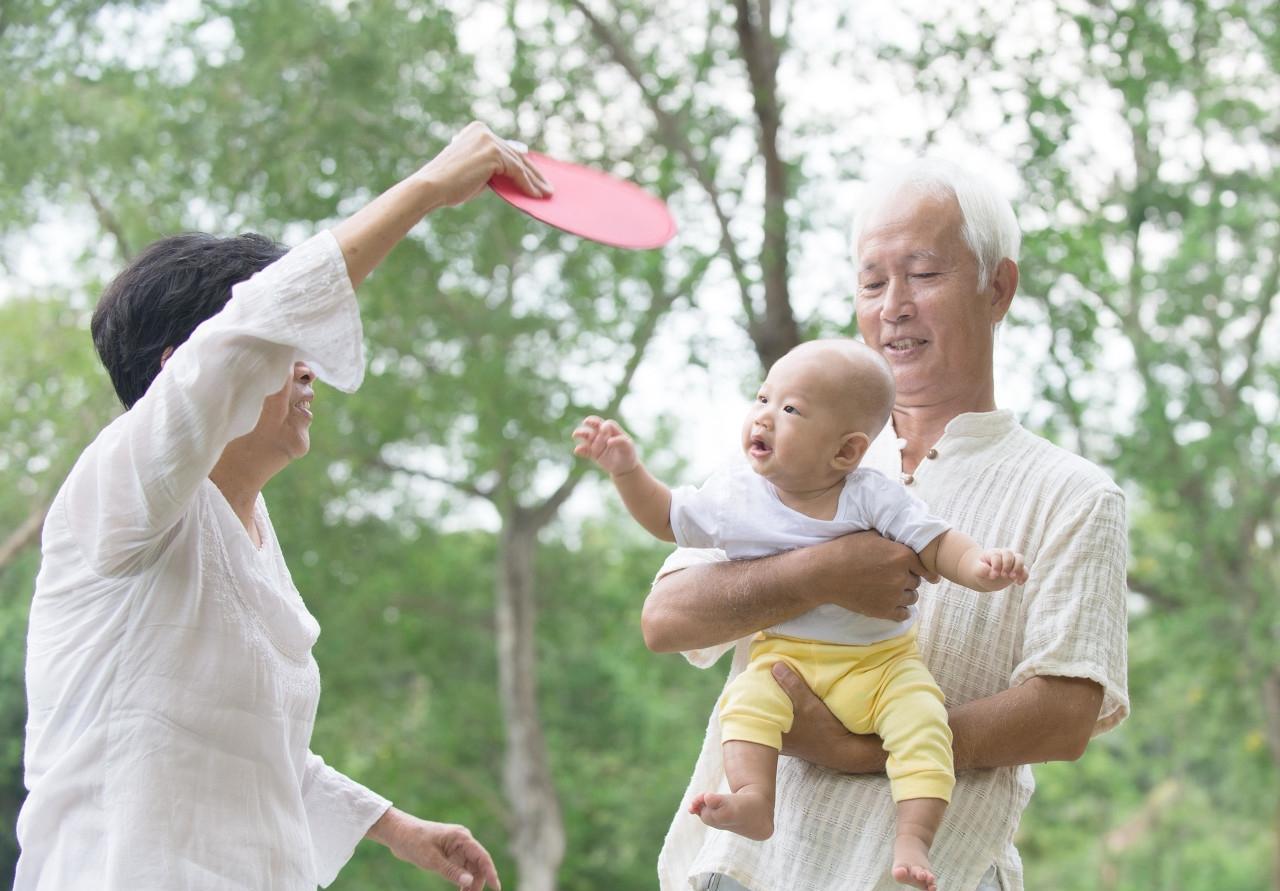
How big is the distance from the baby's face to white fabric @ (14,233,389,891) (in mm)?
617

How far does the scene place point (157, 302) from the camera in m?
1.99

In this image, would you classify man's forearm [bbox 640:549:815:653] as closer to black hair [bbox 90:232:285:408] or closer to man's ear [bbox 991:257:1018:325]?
man's ear [bbox 991:257:1018:325]

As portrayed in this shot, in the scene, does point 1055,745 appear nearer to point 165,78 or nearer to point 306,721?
point 306,721

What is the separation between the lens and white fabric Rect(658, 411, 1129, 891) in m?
2.09

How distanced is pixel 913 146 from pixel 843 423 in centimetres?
686

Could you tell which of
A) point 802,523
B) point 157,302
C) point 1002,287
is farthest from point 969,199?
point 157,302

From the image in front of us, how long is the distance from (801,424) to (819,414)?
0.03m

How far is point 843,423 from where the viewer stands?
6.84 feet

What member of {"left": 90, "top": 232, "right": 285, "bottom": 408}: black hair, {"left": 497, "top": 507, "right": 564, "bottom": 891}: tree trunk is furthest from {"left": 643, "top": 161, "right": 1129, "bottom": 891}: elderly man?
{"left": 497, "top": 507, "right": 564, "bottom": 891}: tree trunk

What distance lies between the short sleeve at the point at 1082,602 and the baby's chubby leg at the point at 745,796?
391 mm

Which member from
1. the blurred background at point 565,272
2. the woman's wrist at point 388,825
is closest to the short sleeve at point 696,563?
the woman's wrist at point 388,825

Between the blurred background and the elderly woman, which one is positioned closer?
the elderly woman

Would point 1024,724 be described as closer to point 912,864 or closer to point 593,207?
point 912,864

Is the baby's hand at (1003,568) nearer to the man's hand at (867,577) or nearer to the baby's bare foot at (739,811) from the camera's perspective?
the man's hand at (867,577)
